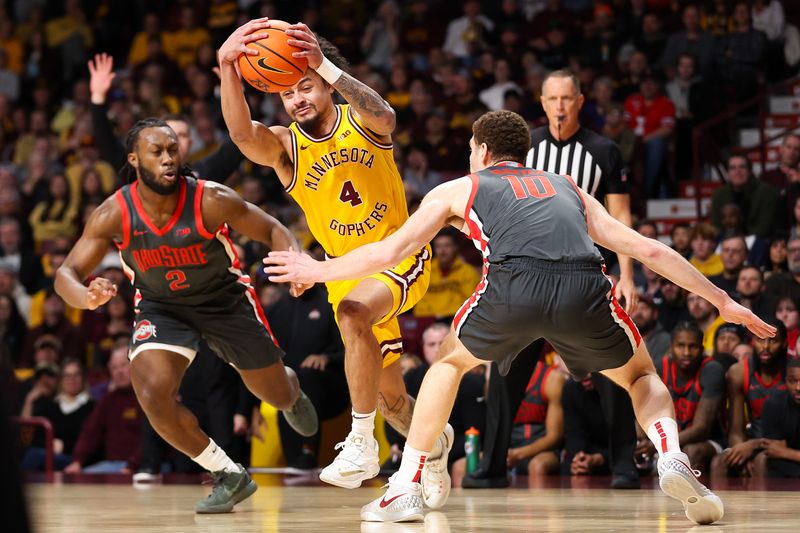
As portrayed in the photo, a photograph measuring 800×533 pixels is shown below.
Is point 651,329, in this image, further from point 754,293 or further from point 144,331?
point 144,331

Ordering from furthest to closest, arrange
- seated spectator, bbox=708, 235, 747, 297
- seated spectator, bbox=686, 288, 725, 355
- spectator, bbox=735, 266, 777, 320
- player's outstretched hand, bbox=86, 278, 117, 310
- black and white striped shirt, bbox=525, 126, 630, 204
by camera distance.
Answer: seated spectator, bbox=708, 235, 747, 297, seated spectator, bbox=686, 288, 725, 355, spectator, bbox=735, 266, 777, 320, black and white striped shirt, bbox=525, 126, 630, 204, player's outstretched hand, bbox=86, 278, 117, 310

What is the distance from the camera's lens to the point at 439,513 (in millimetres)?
5086

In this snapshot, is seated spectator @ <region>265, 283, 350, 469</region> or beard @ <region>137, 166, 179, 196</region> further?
seated spectator @ <region>265, 283, 350, 469</region>

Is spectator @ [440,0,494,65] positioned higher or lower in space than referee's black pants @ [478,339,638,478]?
higher

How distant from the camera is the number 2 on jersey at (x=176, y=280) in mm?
5680

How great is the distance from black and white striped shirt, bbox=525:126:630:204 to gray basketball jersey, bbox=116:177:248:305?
74.3 inches

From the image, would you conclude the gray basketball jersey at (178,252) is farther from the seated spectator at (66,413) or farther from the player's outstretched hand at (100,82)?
the seated spectator at (66,413)

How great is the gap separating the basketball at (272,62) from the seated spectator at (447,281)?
5.22 metres

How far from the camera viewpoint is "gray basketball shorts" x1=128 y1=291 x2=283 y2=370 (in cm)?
562

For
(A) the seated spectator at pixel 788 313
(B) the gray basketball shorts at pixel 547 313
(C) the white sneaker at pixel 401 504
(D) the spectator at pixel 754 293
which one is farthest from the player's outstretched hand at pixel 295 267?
(D) the spectator at pixel 754 293

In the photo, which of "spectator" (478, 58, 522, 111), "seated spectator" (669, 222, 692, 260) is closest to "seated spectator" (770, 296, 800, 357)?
"seated spectator" (669, 222, 692, 260)

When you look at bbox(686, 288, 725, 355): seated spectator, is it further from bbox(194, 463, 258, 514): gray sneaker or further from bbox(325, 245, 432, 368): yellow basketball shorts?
bbox(194, 463, 258, 514): gray sneaker

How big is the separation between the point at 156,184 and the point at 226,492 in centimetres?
152

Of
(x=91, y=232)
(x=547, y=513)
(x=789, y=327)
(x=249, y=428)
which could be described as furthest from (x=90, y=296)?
(x=789, y=327)
